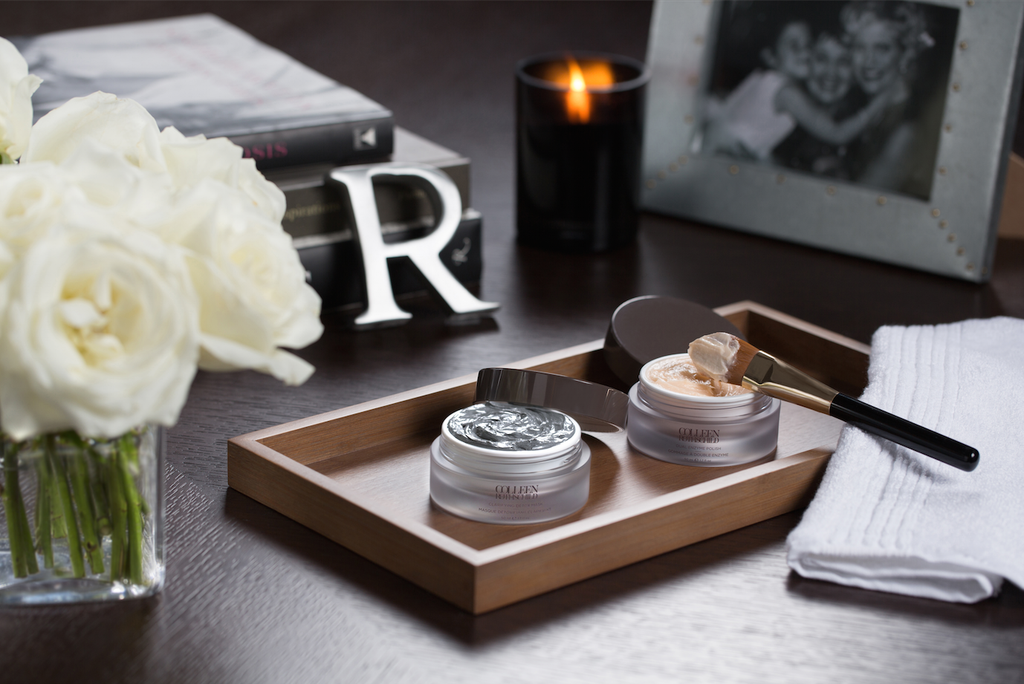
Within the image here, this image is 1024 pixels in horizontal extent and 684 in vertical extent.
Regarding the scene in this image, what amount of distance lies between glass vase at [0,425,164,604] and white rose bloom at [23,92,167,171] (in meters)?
0.12

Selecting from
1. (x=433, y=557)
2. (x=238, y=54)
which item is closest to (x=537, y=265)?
(x=238, y=54)

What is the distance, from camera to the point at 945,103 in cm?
93

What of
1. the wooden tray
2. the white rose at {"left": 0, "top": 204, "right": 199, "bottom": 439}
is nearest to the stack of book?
the wooden tray

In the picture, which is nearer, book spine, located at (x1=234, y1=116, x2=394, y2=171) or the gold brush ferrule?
the gold brush ferrule

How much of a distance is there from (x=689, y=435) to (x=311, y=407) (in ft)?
0.82

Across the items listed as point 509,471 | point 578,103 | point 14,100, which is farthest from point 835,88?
point 14,100

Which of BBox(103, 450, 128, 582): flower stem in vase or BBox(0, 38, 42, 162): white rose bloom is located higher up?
BBox(0, 38, 42, 162): white rose bloom

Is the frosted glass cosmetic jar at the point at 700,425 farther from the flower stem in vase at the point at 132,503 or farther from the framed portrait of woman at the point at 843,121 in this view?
the framed portrait of woman at the point at 843,121

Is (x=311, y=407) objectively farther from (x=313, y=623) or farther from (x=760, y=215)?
(x=760, y=215)

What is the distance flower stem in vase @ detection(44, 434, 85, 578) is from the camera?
1.49 feet

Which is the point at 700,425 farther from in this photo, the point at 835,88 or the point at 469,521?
the point at 835,88

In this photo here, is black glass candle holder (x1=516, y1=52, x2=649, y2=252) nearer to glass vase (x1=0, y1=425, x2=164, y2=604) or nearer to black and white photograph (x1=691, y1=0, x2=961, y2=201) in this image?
black and white photograph (x1=691, y1=0, x2=961, y2=201)

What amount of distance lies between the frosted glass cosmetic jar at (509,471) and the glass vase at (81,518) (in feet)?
0.45

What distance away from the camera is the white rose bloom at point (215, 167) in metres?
0.46
